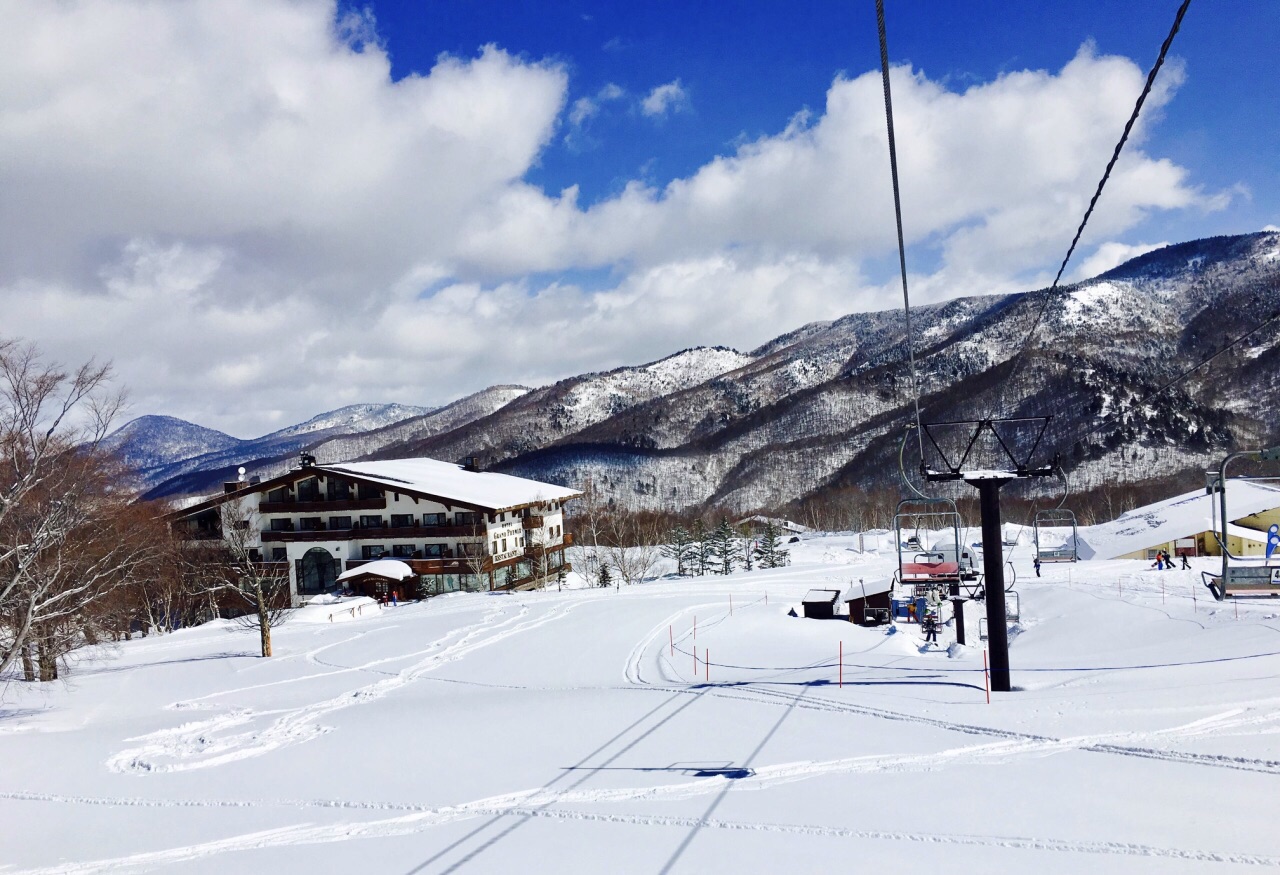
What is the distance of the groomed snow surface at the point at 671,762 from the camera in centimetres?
757

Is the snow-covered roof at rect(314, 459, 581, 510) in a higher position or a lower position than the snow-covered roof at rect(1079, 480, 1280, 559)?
higher

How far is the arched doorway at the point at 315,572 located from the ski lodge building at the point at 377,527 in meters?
0.06

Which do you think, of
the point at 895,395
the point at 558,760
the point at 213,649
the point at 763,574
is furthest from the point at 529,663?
the point at 895,395

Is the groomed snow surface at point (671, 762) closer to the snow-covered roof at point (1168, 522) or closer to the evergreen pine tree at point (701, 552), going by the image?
the snow-covered roof at point (1168, 522)

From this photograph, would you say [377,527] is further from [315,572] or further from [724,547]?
[724,547]

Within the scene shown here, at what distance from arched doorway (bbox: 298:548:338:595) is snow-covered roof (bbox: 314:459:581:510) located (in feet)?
17.7

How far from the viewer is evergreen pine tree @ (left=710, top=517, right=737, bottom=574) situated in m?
58.5

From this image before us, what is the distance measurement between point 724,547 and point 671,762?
48.4m

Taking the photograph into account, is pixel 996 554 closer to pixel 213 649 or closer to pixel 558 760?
pixel 558 760

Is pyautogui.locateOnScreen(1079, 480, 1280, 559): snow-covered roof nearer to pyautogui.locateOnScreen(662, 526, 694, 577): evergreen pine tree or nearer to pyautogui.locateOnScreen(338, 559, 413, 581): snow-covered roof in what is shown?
pyautogui.locateOnScreen(662, 526, 694, 577): evergreen pine tree

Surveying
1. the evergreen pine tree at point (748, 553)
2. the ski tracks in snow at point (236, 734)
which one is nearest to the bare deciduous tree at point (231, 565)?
the ski tracks in snow at point (236, 734)

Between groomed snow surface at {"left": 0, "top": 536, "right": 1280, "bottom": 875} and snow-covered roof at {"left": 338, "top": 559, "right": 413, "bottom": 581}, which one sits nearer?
groomed snow surface at {"left": 0, "top": 536, "right": 1280, "bottom": 875}

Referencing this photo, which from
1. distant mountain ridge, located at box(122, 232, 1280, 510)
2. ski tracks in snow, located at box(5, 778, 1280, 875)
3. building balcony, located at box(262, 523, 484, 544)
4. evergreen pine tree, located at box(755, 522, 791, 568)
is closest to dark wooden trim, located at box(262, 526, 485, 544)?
building balcony, located at box(262, 523, 484, 544)

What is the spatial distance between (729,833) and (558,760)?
393 centimetres
